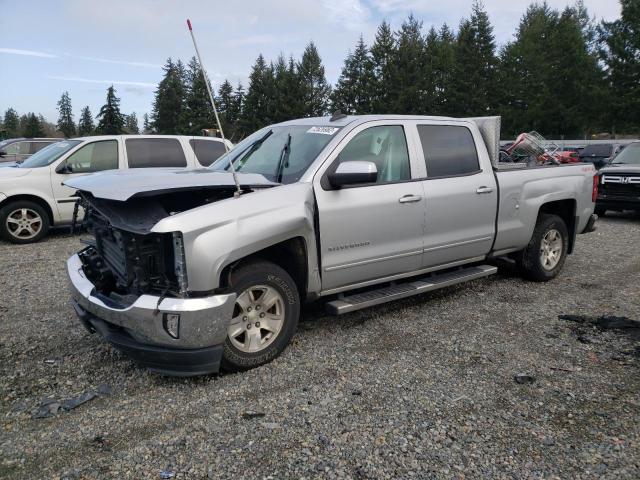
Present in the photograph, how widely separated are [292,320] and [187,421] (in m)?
1.10

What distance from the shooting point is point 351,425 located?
3135 millimetres

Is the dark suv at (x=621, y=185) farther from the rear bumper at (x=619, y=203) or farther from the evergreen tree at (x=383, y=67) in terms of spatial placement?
the evergreen tree at (x=383, y=67)

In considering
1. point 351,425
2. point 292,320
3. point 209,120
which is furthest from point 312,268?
point 209,120

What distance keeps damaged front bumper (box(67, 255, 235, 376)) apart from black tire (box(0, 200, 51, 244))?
629 centimetres

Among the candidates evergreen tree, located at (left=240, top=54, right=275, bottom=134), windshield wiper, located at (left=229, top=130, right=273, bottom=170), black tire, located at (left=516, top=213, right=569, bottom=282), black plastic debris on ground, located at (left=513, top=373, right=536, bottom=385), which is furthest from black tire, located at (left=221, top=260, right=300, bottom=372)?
evergreen tree, located at (left=240, top=54, right=275, bottom=134)

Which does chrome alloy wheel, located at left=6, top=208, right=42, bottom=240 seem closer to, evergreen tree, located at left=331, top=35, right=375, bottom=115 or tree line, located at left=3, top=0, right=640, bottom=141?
tree line, located at left=3, top=0, right=640, bottom=141

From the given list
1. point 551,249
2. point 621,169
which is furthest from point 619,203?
point 551,249

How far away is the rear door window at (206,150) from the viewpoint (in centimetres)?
1015

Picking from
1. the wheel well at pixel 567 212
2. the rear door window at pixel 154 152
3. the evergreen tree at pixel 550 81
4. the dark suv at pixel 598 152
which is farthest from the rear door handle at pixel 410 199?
the evergreen tree at pixel 550 81

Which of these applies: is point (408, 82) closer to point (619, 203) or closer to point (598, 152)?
point (598, 152)

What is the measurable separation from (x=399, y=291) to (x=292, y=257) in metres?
1.14

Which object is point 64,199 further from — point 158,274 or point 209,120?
point 209,120

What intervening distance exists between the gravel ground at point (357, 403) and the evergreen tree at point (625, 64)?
1644 inches

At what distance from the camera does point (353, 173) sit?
13.1 feet
